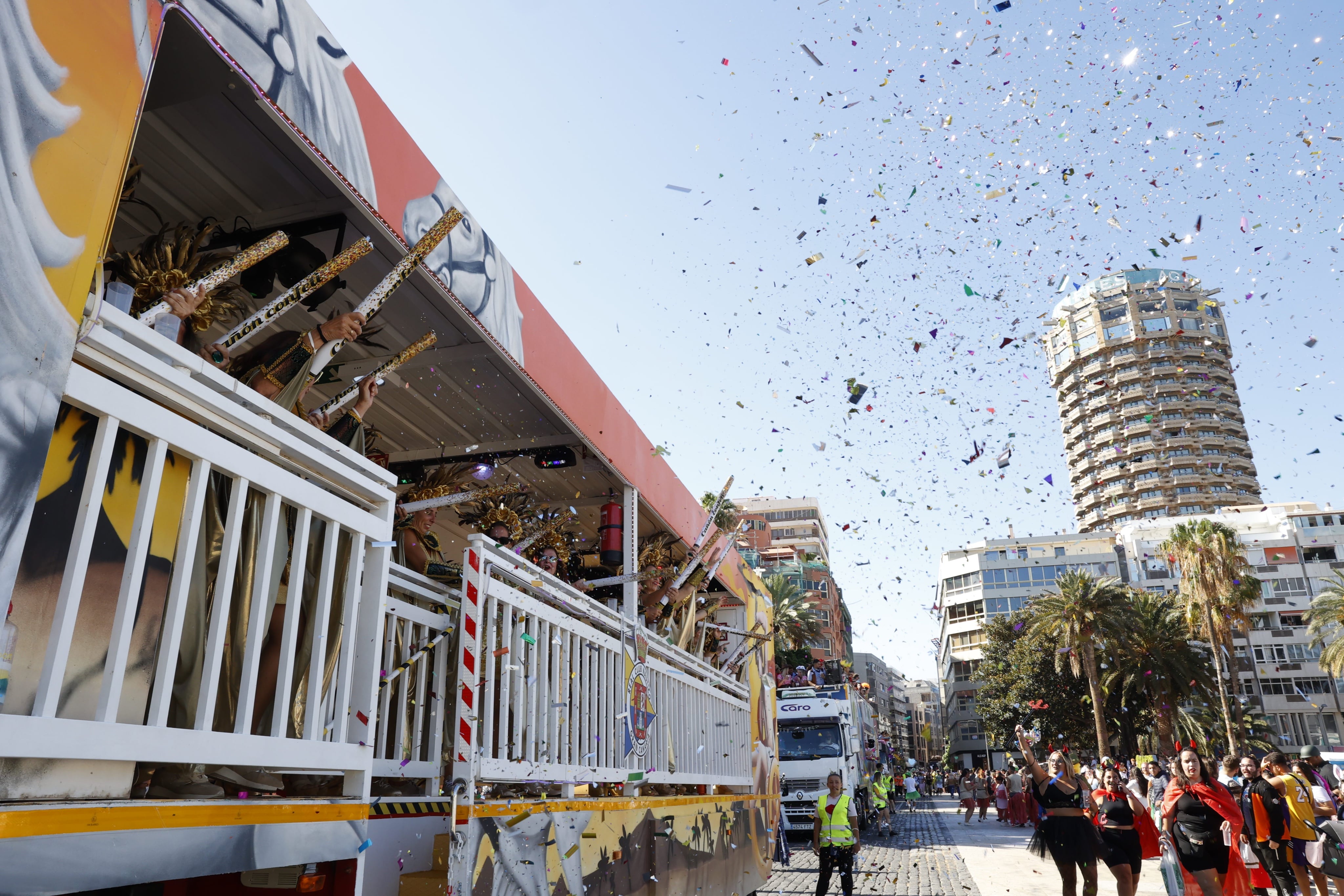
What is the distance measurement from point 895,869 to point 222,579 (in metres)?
15.5

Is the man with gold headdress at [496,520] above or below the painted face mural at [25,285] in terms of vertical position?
above

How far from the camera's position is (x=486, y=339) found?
5.52 m

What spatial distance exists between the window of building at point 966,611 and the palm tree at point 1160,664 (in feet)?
131

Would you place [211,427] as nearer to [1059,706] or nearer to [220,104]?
[220,104]

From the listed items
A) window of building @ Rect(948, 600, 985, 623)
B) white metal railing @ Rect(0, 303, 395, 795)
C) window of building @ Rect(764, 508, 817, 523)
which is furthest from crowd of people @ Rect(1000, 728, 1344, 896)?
window of building @ Rect(764, 508, 817, 523)

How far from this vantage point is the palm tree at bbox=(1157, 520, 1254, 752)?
4388 centimetres

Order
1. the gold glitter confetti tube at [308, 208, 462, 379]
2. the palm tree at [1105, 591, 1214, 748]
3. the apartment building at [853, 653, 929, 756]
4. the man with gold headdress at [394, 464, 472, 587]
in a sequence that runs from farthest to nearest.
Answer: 1. the apartment building at [853, 653, 929, 756]
2. the palm tree at [1105, 591, 1214, 748]
3. the man with gold headdress at [394, 464, 472, 587]
4. the gold glitter confetti tube at [308, 208, 462, 379]

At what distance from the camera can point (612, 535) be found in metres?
8.61

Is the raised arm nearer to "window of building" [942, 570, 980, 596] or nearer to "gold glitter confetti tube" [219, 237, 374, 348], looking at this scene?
"gold glitter confetti tube" [219, 237, 374, 348]

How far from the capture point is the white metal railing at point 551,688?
4.54 metres

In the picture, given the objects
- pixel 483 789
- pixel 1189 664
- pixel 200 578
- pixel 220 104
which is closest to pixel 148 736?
pixel 200 578

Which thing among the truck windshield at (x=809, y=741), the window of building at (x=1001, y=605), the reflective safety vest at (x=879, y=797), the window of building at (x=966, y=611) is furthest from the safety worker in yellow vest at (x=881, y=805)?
the window of building at (x=966, y=611)

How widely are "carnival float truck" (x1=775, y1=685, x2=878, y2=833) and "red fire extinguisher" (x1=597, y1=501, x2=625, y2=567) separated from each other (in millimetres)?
12527

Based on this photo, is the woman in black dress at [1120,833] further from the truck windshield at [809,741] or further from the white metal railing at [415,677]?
the truck windshield at [809,741]
